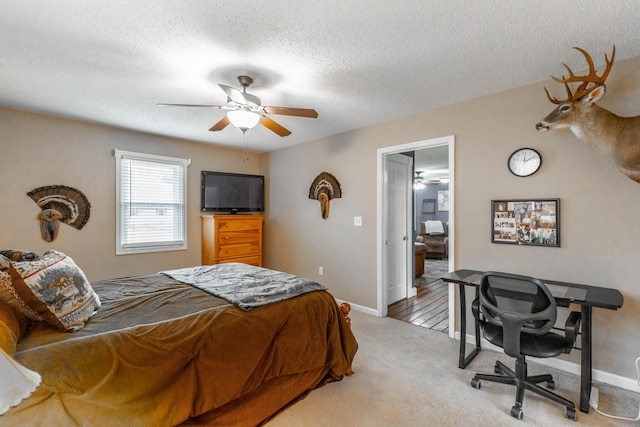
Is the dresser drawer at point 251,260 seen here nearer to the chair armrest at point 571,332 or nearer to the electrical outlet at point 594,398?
the chair armrest at point 571,332

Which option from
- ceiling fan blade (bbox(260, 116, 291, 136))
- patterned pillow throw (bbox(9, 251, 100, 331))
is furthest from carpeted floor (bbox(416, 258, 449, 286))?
patterned pillow throw (bbox(9, 251, 100, 331))

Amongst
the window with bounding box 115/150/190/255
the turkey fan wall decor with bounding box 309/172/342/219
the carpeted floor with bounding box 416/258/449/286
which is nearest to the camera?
the window with bounding box 115/150/190/255

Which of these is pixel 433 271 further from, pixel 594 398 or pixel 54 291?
pixel 54 291

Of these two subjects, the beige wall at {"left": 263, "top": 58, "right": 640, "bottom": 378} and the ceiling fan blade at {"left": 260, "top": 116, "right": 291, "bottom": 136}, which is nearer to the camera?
the beige wall at {"left": 263, "top": 58, "right": 640, "bottom": 378}

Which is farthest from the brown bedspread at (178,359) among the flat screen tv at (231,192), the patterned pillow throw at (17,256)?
the flat screen tv at (231,192)

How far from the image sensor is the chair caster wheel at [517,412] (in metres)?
1.88

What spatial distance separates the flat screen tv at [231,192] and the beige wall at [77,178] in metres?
0.24

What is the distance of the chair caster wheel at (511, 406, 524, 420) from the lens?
6.17 feet

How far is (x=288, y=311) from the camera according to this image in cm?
203

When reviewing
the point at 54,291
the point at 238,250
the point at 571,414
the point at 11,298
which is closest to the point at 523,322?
the point at 571,414

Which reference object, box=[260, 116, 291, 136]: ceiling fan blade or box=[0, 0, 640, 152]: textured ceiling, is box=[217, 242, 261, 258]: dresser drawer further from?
box=[260, 116, 291, 136]: ceiling fan blade

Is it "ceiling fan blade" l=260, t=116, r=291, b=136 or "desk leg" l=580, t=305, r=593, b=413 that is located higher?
"ceiling fan blade" l=260, t=116, r=291, b=136

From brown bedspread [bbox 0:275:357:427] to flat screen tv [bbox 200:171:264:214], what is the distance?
255 centimetres

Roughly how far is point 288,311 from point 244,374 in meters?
0.46
